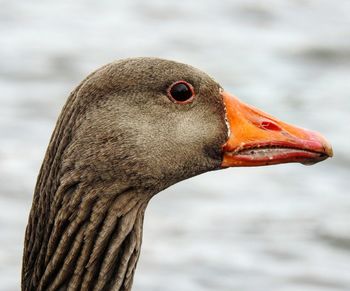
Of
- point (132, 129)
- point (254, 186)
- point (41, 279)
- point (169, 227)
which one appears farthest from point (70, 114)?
point (254, 186)

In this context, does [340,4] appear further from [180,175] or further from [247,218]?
[180,175]

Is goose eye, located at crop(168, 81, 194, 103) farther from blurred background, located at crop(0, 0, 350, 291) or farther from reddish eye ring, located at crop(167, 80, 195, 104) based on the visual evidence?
blurred background, located at crop(0, 0, 350, 291)

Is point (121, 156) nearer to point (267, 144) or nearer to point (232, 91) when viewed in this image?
point (267, 144)

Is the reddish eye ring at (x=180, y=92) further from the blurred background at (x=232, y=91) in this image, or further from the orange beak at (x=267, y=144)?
the blurred background at (x=232, y=91)

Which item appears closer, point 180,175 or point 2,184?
point 180,175

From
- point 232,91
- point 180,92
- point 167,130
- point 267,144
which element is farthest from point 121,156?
point 232,91

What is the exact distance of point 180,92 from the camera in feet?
27.0

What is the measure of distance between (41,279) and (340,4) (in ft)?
41.0

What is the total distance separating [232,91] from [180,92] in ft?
26.2

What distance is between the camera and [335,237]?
43.7 ft

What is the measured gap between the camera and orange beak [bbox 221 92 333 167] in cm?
842

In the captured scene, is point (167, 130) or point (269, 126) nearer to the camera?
point (167, 130)

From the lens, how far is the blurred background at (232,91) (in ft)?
Result: 41.7

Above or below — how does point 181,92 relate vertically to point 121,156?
above
